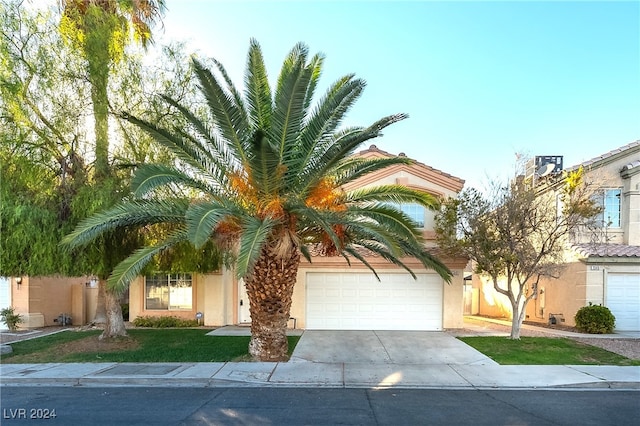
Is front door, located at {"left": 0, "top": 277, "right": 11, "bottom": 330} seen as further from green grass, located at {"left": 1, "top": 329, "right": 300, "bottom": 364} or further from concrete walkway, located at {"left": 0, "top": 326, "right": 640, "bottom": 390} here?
concrete walkway, located at {"left": 0, "top": 326, "right": 640, "bottom": 390}

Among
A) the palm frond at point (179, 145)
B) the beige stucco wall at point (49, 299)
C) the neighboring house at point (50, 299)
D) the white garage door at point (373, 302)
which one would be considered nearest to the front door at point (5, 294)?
the neighboring house at point (50, 299)

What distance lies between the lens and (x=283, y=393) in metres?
7.13

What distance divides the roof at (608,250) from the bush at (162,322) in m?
15.2

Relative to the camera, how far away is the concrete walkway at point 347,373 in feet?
25.3

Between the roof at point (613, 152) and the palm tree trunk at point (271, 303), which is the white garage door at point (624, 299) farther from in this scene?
the palm tree trunk at point (271, 303)

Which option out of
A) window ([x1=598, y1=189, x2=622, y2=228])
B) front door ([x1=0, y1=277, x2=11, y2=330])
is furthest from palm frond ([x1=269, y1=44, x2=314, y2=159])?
window ([x1=598, y1=189, x2=622, y2=228])

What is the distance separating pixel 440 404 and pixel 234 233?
5.44 metres

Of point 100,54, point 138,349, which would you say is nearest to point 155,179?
point 100,54

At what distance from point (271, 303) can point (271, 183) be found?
9.79ft

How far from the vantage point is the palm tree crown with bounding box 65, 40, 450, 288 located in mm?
7926

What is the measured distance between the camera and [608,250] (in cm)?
1441

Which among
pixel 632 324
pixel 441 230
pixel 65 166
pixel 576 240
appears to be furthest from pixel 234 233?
pixel 632 324

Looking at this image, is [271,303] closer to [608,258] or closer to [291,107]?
[291,107]

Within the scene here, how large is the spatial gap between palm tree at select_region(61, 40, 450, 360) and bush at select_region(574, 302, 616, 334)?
315 inches
